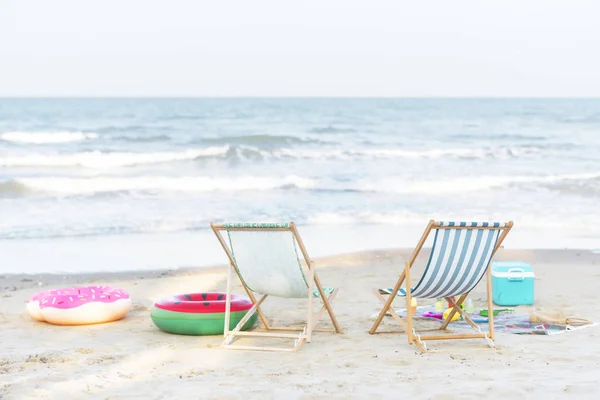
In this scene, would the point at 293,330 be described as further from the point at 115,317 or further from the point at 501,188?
the point at 501,188

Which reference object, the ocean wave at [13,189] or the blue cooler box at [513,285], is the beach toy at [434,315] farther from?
the ocean wave at [13,189]

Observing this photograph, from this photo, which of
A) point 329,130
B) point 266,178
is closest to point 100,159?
point 266,178

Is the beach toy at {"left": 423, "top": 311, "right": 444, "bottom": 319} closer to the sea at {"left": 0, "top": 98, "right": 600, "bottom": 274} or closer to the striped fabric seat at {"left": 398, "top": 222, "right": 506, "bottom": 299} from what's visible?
the striped fabric seat at {"left": 398, "top": 222, "right": 506, "bottom": 299}

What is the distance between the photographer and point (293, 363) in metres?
4.86

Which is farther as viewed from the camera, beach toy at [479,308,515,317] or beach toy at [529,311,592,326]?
beach toy at [479,308,515,317]

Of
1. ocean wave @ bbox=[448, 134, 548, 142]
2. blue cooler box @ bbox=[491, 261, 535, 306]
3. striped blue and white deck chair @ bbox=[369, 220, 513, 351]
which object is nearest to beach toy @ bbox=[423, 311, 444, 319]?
blue cooler box @ bbox=[491, 261, 535, 306]

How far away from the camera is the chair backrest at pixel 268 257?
5230 mm

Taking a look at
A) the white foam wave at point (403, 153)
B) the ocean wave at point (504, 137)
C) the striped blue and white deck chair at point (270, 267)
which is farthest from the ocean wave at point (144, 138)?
the striped blue and white deck chair at point (270, 267)

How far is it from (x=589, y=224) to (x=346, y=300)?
21.6 feet

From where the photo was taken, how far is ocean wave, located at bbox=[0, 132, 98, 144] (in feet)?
86.2

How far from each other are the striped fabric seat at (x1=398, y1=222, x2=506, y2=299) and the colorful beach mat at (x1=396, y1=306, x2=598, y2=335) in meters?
0.76

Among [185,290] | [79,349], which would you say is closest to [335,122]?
[185,290]

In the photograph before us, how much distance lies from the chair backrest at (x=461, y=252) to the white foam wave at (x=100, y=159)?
16852 millimetres
